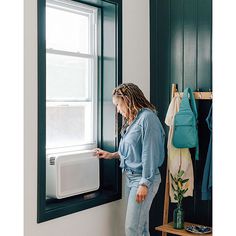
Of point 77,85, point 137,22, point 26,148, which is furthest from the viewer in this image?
point 137,22

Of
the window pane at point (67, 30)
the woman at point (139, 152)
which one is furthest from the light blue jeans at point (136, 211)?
the window pane at point (67, 30)

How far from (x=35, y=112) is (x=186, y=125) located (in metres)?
1.27

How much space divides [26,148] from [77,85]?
920 mm

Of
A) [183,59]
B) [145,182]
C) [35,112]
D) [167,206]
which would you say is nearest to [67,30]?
[35,112]

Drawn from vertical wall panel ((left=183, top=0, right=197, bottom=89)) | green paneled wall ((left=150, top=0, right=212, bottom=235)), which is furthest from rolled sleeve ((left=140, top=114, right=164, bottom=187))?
vertical wall panel ((left=183, top=0, right=197, bottom=89))

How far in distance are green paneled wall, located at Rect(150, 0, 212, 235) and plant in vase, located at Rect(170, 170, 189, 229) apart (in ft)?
0.71

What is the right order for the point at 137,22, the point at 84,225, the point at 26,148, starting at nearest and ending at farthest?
the point at 26,148
the point at 84,225
the point at 137,22

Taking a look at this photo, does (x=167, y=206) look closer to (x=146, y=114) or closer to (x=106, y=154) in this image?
(x=106, y=154)

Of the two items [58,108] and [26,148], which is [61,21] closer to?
[58,108]

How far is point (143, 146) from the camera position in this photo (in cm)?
345
